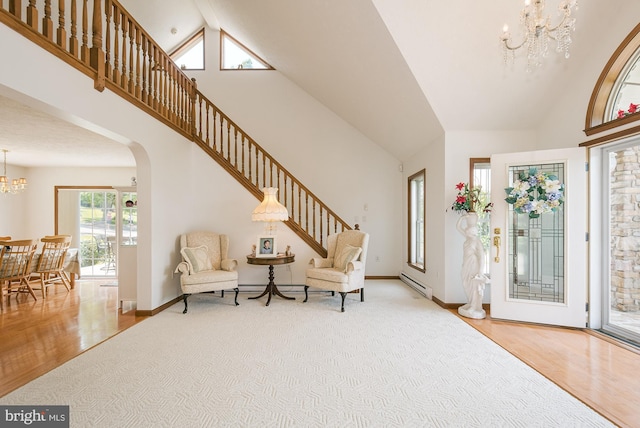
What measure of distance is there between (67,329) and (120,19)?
3.85 meters

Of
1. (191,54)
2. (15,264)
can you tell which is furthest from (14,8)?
(191,54)

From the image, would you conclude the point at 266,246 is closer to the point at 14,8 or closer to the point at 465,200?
the point at 465,200

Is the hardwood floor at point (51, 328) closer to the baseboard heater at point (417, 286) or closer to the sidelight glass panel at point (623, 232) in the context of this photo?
the baseboard heater at point (417, 286)

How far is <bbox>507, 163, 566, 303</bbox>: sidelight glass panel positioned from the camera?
3.86 metres

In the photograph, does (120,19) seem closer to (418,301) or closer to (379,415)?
(379,415)

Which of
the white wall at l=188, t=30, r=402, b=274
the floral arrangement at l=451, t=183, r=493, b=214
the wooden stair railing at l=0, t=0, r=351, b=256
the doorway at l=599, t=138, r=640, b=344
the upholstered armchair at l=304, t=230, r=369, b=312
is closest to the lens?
the wooden stair railing at l=0, t=0, r=351, b=256

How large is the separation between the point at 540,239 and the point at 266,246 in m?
3.86

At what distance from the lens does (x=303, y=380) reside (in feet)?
8.31

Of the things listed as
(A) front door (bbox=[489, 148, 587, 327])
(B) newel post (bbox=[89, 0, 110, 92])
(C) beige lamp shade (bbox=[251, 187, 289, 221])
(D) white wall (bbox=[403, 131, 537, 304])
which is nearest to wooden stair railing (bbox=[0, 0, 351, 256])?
(B) newel post (bbox=[89, 0, 110, 92])

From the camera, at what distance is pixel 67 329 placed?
3.78 m

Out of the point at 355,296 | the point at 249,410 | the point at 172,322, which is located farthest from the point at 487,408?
the point at 172,322

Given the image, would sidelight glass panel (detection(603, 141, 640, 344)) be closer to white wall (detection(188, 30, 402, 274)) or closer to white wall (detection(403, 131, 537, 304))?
white wall (detection(403, 131, 537, 304))

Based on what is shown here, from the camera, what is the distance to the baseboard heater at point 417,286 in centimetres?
524

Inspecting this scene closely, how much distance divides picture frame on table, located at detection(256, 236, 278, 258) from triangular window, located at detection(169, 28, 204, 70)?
4724 millimetres
